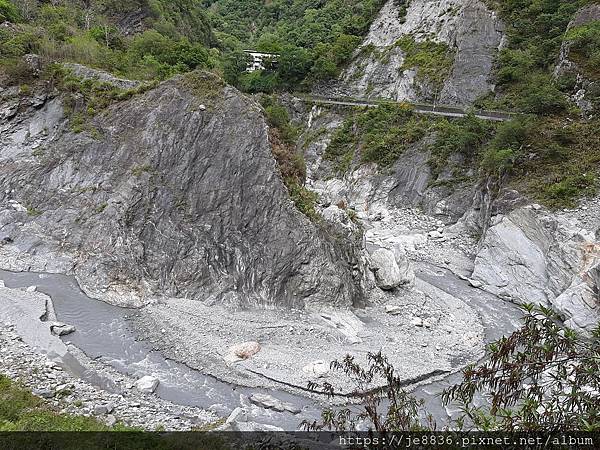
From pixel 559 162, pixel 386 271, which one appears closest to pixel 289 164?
pixel 386 271

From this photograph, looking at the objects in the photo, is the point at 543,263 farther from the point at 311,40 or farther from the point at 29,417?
the point at 311,40

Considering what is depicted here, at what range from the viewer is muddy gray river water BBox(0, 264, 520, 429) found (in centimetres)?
1628

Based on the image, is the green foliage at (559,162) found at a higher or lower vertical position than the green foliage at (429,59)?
lower

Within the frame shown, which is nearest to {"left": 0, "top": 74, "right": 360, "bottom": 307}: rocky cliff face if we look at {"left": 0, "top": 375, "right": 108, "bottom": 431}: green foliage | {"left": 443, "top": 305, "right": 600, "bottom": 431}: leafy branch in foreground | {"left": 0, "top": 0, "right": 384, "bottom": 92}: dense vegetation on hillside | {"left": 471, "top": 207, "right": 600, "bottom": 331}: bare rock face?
{"left": 0, "top": 0, "right": 384, "bottom": 92}: dense vegetation on hillside

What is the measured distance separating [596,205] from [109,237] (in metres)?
27.8

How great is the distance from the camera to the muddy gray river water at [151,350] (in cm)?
1628

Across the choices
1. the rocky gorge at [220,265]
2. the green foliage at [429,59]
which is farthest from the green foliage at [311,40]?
the rocky gorge at [220,265]

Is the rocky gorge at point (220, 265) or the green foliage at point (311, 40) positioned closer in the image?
the rocky gorge at point (220, 265)

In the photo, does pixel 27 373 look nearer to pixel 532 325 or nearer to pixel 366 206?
pixel 532 325

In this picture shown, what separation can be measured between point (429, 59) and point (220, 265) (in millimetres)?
39343

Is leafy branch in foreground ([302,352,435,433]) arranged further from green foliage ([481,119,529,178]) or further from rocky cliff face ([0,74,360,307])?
green foliage ([481,119,529,178])

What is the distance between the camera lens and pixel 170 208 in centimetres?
2634

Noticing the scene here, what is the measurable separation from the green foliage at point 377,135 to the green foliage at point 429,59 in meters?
6.54

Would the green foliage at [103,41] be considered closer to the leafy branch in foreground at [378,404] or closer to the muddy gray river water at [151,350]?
the muddy gray river water at [151,350]
